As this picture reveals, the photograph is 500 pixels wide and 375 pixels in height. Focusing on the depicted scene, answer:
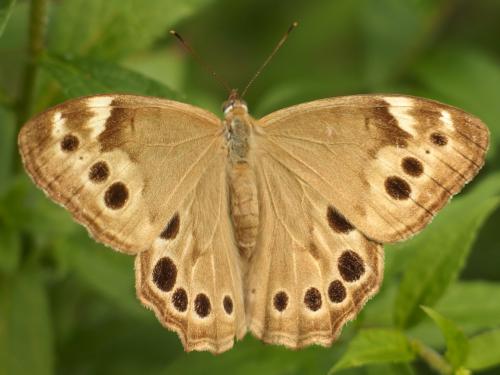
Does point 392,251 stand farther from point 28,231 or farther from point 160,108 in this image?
point 28,231

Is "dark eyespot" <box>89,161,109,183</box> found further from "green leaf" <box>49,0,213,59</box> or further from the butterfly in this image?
"green leaf" <box>49,0,213,59</box>

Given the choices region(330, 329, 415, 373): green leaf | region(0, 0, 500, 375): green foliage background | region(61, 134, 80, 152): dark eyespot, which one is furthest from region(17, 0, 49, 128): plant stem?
region(330, 329, 415, 373): green leaf

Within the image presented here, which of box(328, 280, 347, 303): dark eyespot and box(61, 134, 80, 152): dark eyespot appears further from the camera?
box(328, 280, 347, 303): dark eyespot

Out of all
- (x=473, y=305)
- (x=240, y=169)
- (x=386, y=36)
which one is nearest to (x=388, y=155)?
(x=240, y=169)

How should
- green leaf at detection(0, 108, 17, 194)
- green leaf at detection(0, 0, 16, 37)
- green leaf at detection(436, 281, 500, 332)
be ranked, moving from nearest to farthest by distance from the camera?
green leaf at detection(0, 0, 16, 37), green leaf at detection(436, 281, 500, 332), green leaf at detection(0, 108, 17, 194)

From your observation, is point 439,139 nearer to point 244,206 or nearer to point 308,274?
point 308,274

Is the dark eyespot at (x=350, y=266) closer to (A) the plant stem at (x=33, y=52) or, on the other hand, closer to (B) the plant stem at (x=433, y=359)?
(B) the plant stem at (x=433, y=359)
